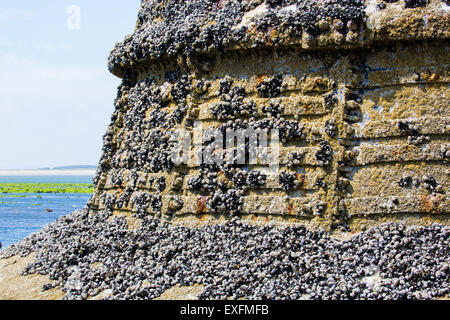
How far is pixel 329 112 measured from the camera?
7355 millimetres

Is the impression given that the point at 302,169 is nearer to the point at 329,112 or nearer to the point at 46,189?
the point at 329,112

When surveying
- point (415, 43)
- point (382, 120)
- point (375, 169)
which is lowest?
point (375, 169)

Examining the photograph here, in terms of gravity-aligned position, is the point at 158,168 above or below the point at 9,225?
above

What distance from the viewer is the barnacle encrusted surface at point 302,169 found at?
657cm

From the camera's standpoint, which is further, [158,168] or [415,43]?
[158,168]

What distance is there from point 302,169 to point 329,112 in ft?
3.01

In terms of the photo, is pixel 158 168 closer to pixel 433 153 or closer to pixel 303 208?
pixel 303 208

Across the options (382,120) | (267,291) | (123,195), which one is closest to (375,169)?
(382,120)

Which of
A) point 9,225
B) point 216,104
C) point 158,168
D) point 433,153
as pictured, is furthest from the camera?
point 9,225

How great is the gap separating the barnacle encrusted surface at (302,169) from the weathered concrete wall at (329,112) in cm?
2

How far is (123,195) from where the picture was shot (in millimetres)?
9234

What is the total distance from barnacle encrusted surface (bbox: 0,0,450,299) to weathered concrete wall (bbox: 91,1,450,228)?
18 millimetres

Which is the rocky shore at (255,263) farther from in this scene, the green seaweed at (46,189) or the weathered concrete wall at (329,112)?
the green seaweed at (46,189)
